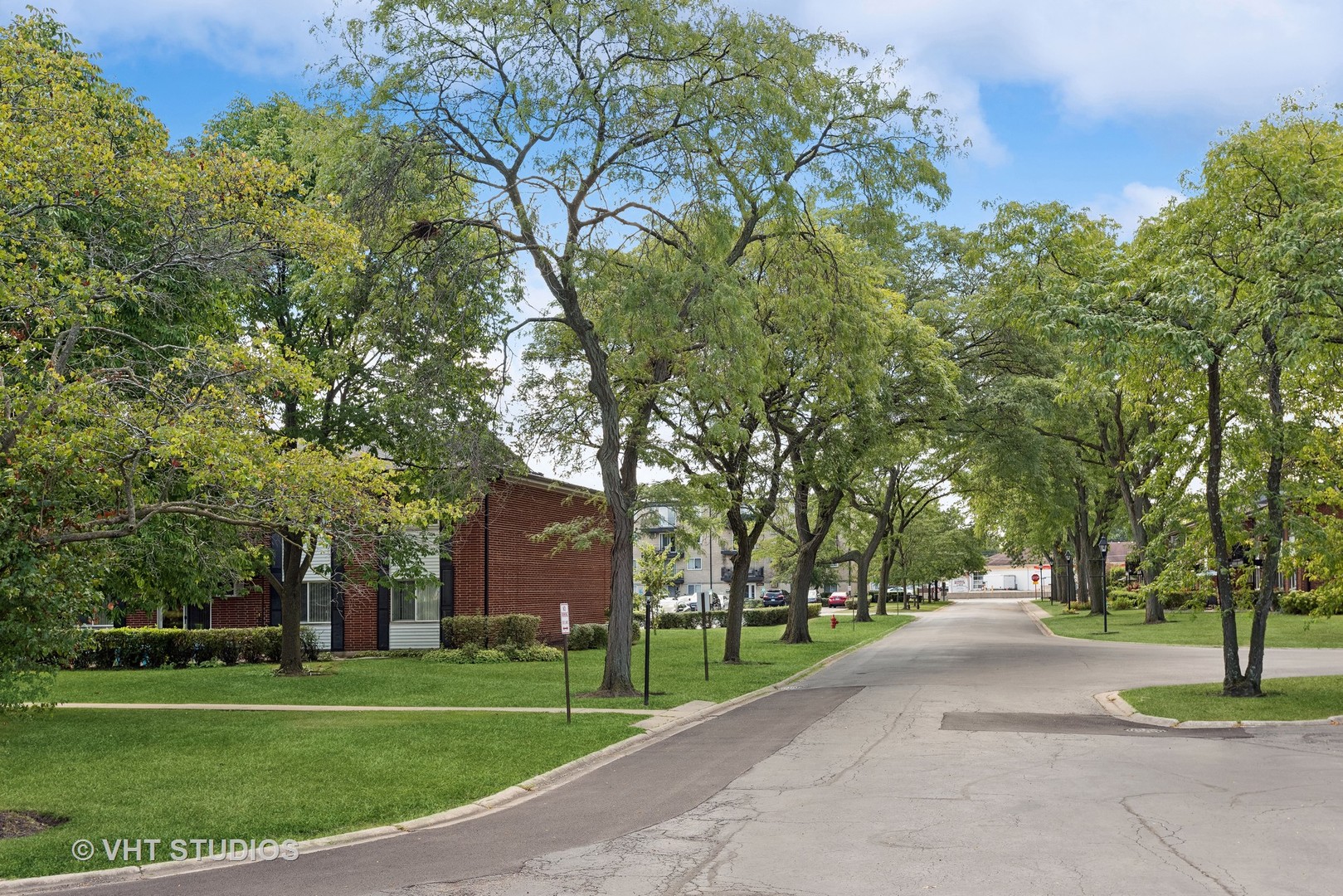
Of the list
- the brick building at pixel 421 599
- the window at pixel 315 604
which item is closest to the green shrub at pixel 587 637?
the brick building at pixel 421 599

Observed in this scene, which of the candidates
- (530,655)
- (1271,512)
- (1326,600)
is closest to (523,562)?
(530,655)

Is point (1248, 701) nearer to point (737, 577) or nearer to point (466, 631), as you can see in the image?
point (737, 577)

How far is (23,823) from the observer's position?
33.0ft

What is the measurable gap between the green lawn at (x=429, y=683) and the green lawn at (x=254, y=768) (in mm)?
2536

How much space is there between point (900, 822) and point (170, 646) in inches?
1069

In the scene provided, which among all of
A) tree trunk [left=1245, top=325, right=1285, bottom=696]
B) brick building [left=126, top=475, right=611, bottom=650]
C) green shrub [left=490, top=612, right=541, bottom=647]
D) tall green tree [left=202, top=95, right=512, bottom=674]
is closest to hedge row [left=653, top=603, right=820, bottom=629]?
brick building [left=126, top=475, right=611, bottom=650]

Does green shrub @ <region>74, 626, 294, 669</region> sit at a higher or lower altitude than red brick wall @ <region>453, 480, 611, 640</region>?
lower

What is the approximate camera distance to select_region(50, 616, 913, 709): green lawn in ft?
69.3

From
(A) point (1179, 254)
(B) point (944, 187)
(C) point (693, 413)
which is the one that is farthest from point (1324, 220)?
(C) point (693, 413)

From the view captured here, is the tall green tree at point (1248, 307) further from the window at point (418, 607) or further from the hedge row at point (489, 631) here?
the window at point (418, 607)

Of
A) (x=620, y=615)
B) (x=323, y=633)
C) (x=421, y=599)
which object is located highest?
(x=620, y=615)

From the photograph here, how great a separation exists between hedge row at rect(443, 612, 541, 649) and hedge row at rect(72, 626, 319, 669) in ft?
13.2

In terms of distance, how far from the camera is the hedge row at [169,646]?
31.0 meters

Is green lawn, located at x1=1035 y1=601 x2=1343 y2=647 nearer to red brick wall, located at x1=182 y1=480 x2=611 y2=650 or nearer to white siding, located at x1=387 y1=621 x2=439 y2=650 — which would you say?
red brick wall, located at x1=182 y1=480 x2=611 y2=650
